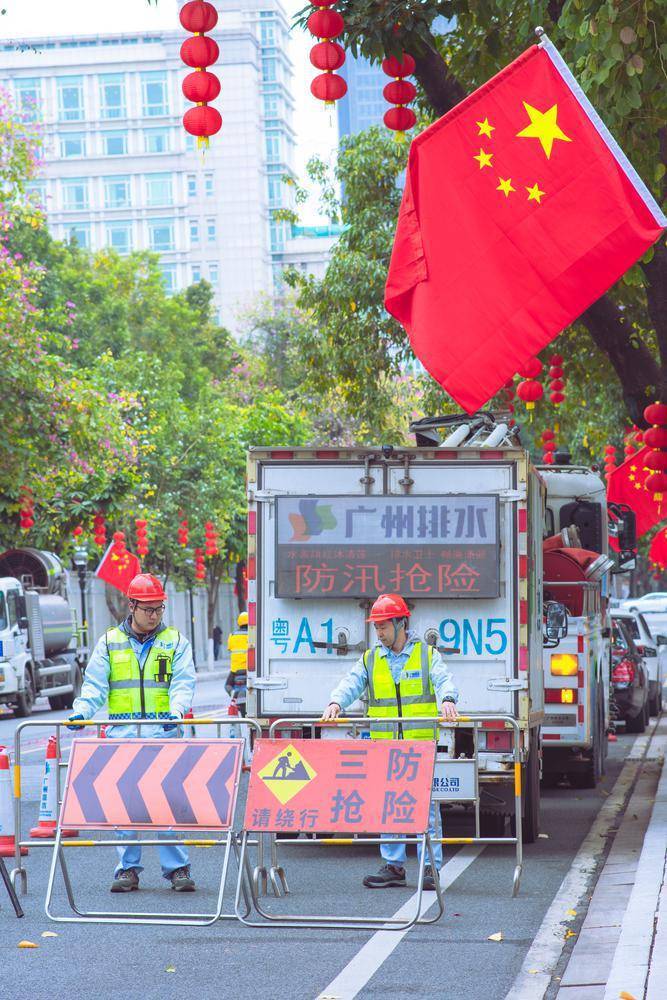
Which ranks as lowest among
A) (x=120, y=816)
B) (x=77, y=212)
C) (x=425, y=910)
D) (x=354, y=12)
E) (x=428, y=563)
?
(x=425, y=910)

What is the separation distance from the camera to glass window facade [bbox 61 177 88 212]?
141 metres

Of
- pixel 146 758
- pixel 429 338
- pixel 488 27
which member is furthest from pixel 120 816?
pixel 488 27

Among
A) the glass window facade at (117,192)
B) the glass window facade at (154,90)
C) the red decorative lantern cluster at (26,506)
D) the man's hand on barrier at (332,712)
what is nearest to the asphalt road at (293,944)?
the man's hand on barrier at (332,712)

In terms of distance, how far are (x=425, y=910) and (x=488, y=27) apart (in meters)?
7.00

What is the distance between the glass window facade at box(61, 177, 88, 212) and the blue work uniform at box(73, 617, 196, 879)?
441 ft

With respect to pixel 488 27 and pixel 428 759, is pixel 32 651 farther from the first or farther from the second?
pixel 428 759

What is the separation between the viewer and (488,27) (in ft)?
42.8

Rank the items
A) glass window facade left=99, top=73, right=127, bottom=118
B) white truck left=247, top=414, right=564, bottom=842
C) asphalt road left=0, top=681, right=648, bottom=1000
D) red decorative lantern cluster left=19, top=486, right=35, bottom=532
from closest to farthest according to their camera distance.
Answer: asphalt road left=0, top=681, right=648, bottom=1000, white truck left=247, top=414, right=564, bottom=842, red decorative lantern cluster left=19, top=486, right=35, bottom=532, glass window facade left=99, top=73, right=127, bottom=118

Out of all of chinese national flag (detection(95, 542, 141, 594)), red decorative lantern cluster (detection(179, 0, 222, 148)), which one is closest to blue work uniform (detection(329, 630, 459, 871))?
red decorative lantern cluster (detection(179, 0, 222, 148))

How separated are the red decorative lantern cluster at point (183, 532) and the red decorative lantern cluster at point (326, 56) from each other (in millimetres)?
39367

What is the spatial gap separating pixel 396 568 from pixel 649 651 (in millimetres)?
14109

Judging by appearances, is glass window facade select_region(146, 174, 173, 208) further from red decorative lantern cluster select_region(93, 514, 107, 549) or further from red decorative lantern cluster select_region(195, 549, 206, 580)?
red decorative lantern cluster select_region(93, 514, 107, 549)

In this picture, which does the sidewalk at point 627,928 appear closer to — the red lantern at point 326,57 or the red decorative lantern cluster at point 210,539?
the red lantern at point 326,57

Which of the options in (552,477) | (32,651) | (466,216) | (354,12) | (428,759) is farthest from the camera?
(32,651)
